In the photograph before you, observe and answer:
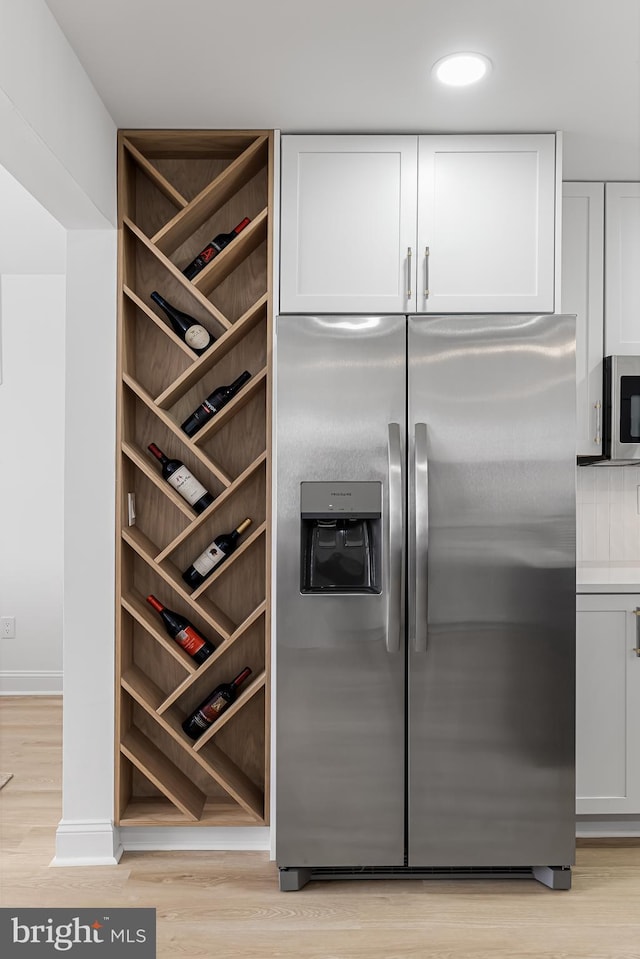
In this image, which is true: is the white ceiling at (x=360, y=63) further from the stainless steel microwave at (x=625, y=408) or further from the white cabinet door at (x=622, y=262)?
the stainless steel microwave at (x=625, y=408)

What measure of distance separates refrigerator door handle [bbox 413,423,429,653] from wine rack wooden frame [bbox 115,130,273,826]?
22.2 inches

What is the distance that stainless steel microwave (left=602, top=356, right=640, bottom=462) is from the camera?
2.85 metres

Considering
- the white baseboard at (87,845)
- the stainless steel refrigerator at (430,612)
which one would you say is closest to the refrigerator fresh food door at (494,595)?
the stainless steel refrigerator at (430,612)

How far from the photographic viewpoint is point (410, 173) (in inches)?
97.4

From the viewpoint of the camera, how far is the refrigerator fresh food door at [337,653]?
2.29 m

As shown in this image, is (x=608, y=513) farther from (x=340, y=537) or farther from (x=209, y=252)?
(x=209, y=252)

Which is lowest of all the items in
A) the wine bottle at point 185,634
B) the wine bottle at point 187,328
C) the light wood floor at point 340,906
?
the light wood floor at point 340,906

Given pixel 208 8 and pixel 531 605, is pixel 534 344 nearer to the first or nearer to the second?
pixel 531 605

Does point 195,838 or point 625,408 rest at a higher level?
point 625,408

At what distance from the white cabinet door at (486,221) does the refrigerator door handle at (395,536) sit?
0.56 m

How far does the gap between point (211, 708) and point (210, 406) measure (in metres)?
1.09

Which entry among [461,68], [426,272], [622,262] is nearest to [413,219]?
[426,272]

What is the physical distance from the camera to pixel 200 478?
8.87 feet

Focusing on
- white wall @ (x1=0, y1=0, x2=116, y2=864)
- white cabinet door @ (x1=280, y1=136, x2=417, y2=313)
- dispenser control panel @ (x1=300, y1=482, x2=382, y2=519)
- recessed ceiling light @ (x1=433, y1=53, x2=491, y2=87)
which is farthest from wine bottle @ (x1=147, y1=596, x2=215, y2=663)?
recessed ceiling light @ (x1=433, y1=53, x2=491, y2=87)
